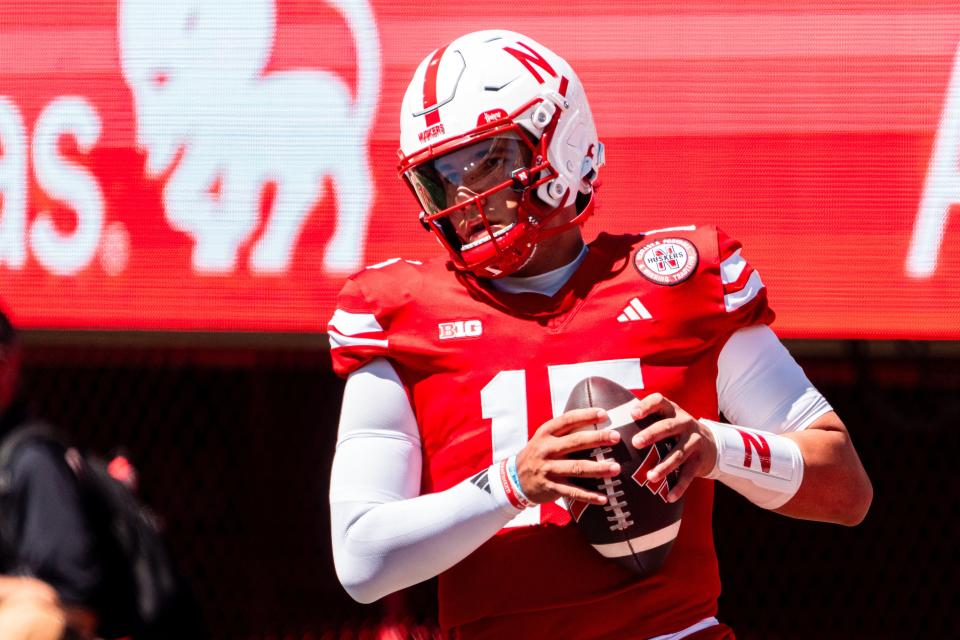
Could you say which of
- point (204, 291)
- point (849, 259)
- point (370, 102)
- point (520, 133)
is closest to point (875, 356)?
point (849, 259)

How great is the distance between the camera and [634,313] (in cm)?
170

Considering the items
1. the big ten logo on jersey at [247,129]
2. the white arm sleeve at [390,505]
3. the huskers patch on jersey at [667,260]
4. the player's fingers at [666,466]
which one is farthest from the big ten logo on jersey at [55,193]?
the player's fingers at [666,466]

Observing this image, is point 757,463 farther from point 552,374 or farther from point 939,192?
point 939,192

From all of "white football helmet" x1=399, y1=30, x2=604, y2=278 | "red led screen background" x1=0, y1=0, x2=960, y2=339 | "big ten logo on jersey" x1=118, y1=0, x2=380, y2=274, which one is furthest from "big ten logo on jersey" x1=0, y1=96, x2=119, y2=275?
"white football helmet" x1=399, y1=30, x2=604, y2=278

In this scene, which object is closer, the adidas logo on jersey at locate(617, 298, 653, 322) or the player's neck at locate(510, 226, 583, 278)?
the adidas logo on jersey at locate(617, 298, 653, 322)

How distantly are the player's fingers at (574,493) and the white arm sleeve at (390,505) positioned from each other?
7cm

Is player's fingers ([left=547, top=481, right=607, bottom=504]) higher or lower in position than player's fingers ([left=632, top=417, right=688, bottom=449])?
lower

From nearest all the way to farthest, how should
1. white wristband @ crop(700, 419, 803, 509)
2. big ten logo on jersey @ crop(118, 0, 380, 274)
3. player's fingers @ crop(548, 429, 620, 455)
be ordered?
1. player's fingers @ crop(548, 429, 620, 455)
2. white wristband @ crop(700, 419, 803, 509)
3. big ten logo on jersey @ crop(118, 0, 380, 274)

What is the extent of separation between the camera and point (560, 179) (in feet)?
5.95

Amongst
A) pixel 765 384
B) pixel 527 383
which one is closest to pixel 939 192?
pixel 765 384

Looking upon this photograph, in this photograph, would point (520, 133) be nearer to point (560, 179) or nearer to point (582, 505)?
point (560, 179)

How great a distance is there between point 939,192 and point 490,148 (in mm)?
1353

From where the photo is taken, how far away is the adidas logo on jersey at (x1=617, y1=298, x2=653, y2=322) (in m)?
1.69

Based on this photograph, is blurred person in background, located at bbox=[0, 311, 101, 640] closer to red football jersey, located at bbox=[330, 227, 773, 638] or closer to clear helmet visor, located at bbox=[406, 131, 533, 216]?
red football jersey, located at bbox=[330, 227, 773, 638]
